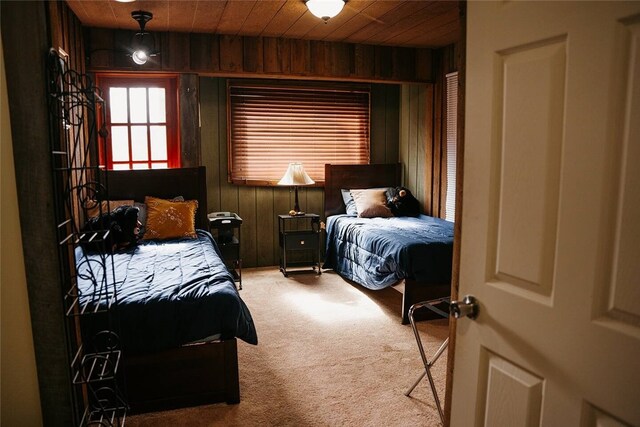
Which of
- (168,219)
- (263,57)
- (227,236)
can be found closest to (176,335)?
(168,219)

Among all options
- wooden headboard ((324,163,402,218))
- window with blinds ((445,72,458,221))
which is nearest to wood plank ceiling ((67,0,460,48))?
window with blinds ((445,72,458,221))

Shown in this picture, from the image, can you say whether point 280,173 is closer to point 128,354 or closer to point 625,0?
point 128,354

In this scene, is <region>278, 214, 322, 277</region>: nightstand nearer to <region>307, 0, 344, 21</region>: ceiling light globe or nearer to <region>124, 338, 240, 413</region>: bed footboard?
<region>307, 0, 344, 21</region>: ceiling light globe

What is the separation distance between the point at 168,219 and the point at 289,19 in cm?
193

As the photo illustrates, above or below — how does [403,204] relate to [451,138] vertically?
below

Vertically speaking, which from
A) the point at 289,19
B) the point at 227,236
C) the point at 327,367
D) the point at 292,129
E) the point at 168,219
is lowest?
the point at 327,367

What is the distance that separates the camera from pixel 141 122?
4805mm

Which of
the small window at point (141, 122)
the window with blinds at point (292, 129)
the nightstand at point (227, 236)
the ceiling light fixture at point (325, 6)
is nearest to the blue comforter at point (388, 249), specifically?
the window with blinds at point (292, 129)

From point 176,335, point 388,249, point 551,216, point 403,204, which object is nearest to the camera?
point 551,216

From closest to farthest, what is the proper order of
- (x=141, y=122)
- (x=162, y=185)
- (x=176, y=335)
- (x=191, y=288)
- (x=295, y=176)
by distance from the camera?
(x=176, y=335) < (x=191, y=288) < (x=162, y=185) < (x=141, y=122) < (x=295, y=176)

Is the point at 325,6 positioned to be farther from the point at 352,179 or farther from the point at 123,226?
the point at 352,179

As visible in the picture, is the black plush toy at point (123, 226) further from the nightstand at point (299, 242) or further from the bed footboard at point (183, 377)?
the nightstand at point (299, 242)

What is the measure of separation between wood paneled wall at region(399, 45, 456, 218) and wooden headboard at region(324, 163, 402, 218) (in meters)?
0.24

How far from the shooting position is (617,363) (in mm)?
946
